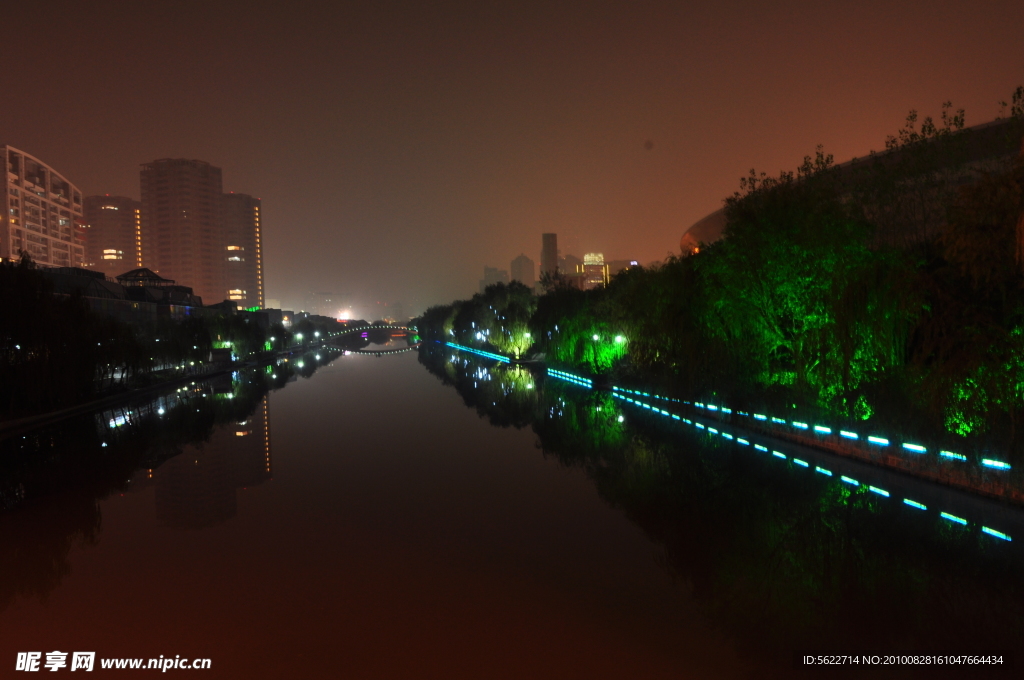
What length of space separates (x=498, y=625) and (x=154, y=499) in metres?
10.00

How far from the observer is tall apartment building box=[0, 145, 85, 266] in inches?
4653

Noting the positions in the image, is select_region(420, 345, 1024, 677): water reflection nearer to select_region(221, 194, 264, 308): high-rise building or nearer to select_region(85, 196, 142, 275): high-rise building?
select_region(221, 194, 264, 308): high-rise building

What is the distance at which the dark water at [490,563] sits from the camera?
7336 mm

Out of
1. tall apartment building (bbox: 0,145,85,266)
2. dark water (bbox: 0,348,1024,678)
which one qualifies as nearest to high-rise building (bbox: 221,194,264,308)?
tall apartment building (bbox: 0,145,85,266)

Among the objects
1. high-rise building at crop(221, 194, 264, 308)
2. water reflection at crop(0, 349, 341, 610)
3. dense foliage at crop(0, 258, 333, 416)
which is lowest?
water reflection at crop(0, 349, 341, 610)

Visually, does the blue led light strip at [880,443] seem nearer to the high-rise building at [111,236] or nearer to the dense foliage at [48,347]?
the dense foliage at [48,347]

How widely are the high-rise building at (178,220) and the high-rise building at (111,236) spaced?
8486mm

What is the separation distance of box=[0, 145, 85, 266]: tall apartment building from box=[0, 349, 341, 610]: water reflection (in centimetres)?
10584

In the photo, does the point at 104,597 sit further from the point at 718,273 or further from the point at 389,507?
the point at 718,273

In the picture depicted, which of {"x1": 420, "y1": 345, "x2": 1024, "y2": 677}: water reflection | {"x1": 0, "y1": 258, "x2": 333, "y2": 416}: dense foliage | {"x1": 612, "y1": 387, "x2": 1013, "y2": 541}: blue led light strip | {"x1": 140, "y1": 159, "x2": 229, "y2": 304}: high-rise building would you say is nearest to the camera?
{"x1": 420, "y1": 345, "x2": 1024, "y2": 677}: water reflection

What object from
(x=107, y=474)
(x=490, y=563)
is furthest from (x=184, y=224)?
(x=490, y=563)

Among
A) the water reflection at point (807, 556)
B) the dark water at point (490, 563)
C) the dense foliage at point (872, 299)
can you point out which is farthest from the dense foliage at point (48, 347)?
the dense foliage at point (872, 299)

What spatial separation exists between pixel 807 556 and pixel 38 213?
15533cm

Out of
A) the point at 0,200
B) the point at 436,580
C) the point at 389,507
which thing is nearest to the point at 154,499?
the point at 389,507
